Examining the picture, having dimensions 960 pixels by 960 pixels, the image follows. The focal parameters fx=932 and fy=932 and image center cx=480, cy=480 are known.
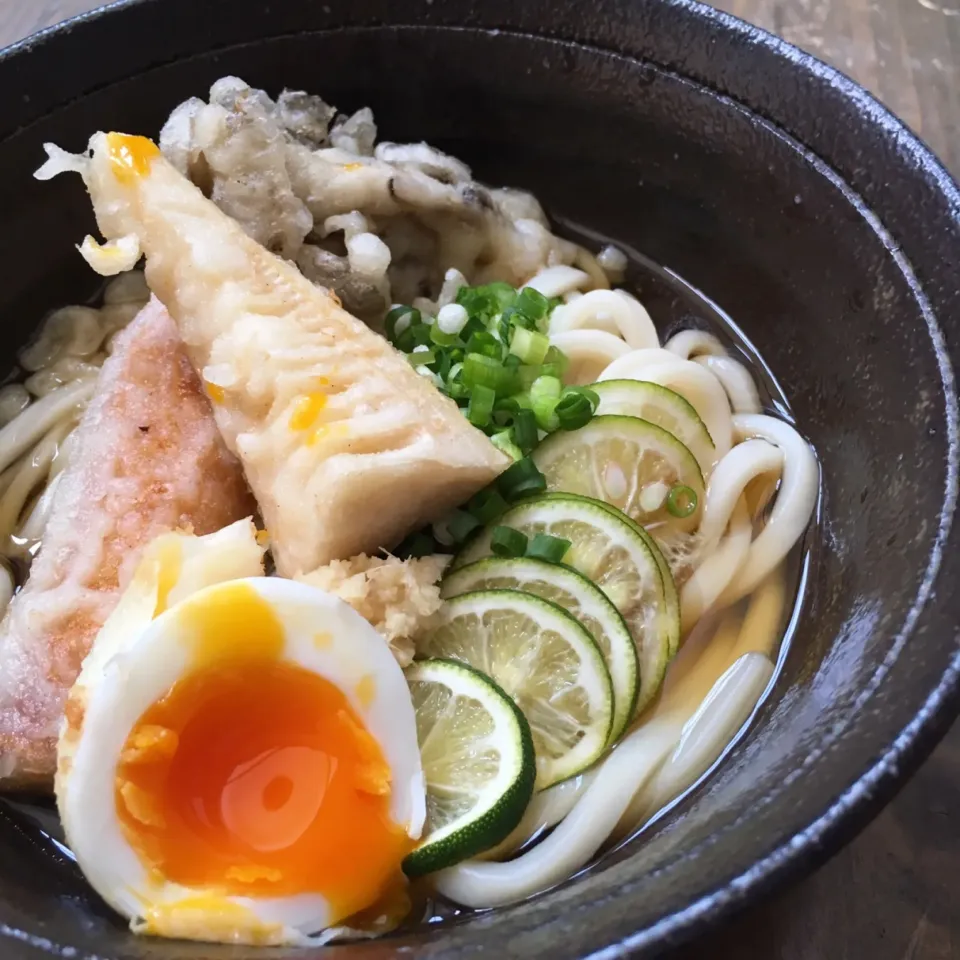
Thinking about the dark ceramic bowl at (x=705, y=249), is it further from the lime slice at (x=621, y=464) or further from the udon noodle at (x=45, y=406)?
the lime slice at (x=621, y=464)

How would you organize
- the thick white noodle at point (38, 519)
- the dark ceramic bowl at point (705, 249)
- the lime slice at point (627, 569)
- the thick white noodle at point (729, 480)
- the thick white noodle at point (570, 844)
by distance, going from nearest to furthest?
the dark ceramic bowl at point (705, 249)
the thick white noodle at point (570, 844)
the lime slice at point (627, 569)
the thick white noodle at point (729, 480)
the thick white noodle at point (38, 519)

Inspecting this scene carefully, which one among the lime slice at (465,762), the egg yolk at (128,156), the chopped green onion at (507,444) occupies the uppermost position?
the egg yolk at (128,156)

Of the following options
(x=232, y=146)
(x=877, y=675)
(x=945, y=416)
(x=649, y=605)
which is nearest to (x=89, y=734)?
(x=649, y=605)

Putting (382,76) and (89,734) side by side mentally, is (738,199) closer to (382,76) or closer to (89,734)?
(382,76)

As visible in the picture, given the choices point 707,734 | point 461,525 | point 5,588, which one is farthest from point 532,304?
point 5,588

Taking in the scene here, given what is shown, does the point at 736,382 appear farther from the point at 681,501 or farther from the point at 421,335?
the point at 421,335

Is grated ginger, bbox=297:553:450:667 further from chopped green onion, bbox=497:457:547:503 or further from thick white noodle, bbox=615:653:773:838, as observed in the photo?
thick white noodle, bbox=615:653:773:838

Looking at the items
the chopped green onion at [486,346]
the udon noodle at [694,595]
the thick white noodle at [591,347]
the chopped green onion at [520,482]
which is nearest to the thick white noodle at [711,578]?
the udon noodle at [694,595]
